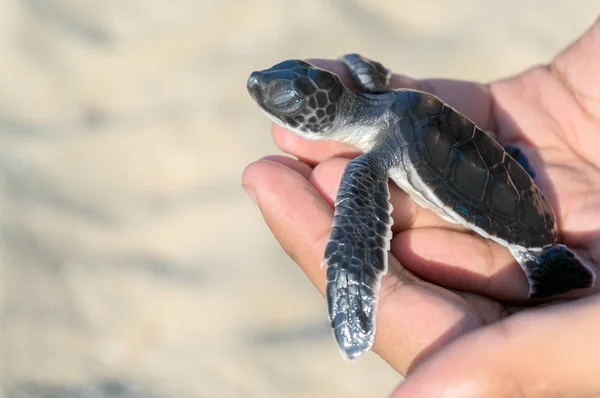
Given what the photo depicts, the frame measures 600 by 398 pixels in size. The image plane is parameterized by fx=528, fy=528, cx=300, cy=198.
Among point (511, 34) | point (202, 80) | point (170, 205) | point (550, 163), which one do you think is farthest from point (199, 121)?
point (511, 34)

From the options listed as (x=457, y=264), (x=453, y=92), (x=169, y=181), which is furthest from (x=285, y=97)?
(x=169, y=181)

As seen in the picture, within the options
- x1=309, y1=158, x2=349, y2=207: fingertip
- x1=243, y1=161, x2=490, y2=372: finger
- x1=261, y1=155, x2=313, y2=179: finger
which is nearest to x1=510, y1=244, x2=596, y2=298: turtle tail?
x1=243, y1=161, x2=490, y2=372: finger

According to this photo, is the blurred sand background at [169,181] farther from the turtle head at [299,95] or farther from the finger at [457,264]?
the turtle head at [299,95]

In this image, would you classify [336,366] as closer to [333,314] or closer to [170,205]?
[333,314]

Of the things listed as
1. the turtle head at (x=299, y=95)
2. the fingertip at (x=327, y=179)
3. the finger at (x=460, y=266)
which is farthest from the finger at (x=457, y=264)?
the turtle head at (x=299, y=95)

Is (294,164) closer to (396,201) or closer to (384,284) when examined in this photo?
(396,201)

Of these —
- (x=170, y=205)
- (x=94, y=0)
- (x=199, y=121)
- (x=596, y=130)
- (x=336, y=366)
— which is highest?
(x=94, y=0)
